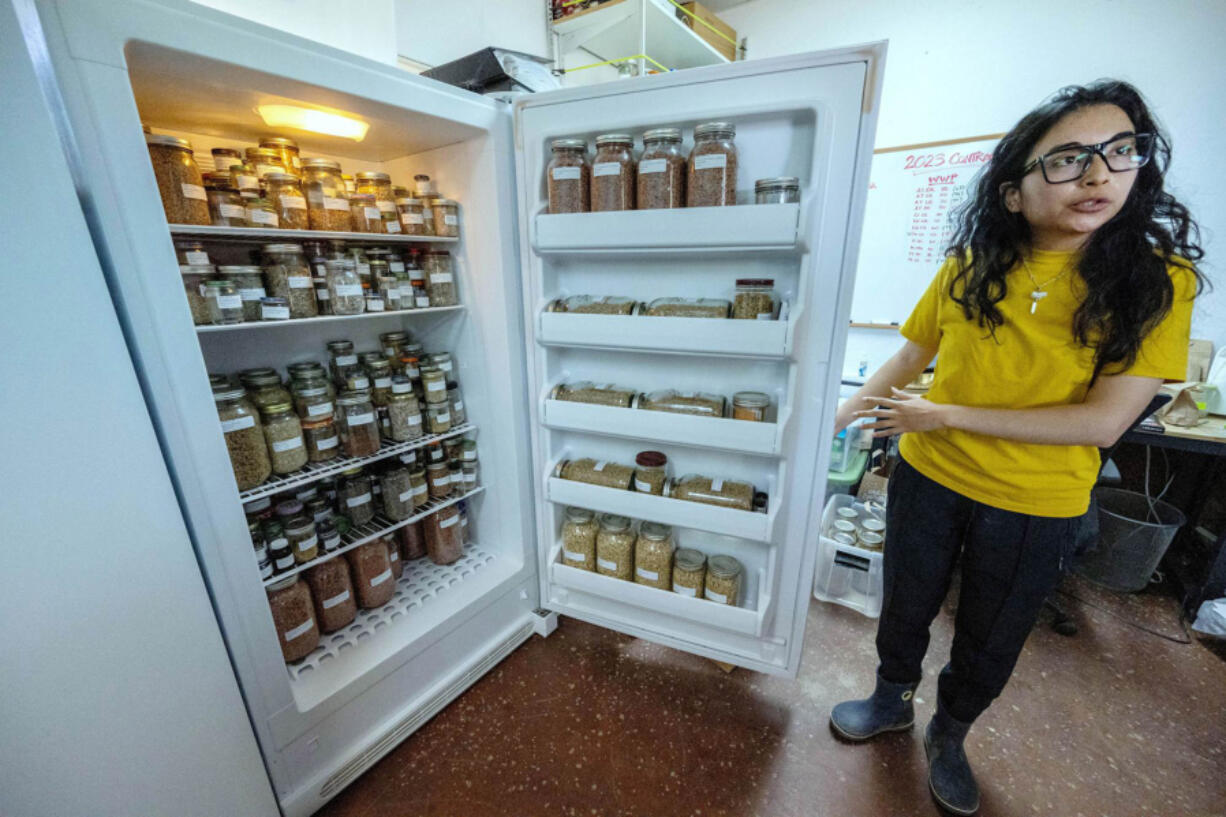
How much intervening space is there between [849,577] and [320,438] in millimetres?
1867

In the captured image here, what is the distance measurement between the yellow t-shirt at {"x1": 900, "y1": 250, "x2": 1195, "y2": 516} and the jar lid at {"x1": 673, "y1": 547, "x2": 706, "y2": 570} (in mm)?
624

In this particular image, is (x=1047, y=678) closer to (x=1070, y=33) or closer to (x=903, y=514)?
(x=903, y=514)

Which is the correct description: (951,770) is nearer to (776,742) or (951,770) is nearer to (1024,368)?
(776,742)

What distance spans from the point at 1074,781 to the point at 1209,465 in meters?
1.74

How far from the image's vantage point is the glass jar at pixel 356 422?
121 centimetres

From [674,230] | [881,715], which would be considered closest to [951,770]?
[881,715]

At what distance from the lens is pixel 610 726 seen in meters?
1.34

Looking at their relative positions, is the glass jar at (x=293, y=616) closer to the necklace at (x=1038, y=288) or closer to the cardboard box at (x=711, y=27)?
the necklace at (x=1038, y=288)

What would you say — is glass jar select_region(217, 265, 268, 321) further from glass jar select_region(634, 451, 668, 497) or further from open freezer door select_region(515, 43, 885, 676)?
glass jar select_region(634, 451, 668, 497)

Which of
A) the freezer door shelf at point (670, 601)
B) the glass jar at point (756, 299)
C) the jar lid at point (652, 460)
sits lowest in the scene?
the freezer door shelf at point (670, 601)

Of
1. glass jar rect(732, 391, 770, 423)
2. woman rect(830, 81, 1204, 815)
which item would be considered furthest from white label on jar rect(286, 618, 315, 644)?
woman rect(830, 81, 1204, 815)

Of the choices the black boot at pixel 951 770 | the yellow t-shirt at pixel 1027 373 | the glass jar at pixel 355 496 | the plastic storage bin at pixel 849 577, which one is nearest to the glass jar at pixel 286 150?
the glass jar at pixel 355 496

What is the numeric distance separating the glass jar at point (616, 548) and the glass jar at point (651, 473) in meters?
0.16

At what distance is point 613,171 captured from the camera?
1.09 meters
